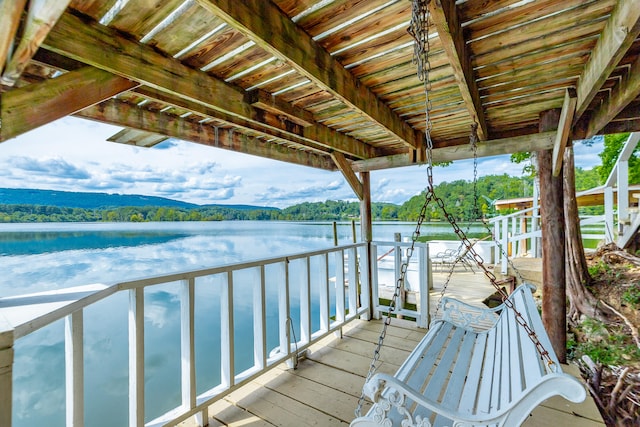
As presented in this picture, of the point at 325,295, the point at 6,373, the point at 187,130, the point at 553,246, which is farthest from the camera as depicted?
the point at 325,295

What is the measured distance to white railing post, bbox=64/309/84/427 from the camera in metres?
1.33

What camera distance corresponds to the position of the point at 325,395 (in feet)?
7.18

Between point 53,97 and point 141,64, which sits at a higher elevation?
point 141,64

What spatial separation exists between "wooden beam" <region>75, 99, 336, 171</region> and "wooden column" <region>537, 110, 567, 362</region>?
2.67 meters

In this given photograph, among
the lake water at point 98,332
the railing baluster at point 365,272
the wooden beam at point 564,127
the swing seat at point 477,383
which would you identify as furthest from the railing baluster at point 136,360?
the wooden beam at point 564,127

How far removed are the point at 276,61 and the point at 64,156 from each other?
16.4 m

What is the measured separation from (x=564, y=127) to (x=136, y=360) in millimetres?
3441

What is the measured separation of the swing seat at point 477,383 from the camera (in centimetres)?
106

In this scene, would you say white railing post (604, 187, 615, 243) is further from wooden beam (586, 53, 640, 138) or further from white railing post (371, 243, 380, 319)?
white railing post (371, 243, 380, 319)

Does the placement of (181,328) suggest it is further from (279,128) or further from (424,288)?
(424,288)

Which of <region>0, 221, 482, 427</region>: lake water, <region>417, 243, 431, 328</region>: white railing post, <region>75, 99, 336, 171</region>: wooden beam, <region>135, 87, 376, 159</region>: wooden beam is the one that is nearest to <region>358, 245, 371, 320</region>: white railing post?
<region>417, 243, 431, 328</region>: white railing post

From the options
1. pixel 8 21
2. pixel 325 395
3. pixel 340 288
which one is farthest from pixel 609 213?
pixel 8 21

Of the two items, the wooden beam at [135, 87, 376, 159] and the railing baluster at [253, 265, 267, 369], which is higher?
the wooden beam at [135, 87, 376, 159]

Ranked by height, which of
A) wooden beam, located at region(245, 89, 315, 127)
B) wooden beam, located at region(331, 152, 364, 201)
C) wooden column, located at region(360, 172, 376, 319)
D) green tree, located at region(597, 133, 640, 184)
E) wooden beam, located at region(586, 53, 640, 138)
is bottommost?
wooden column, located at region(360, 172, 376, 319)
